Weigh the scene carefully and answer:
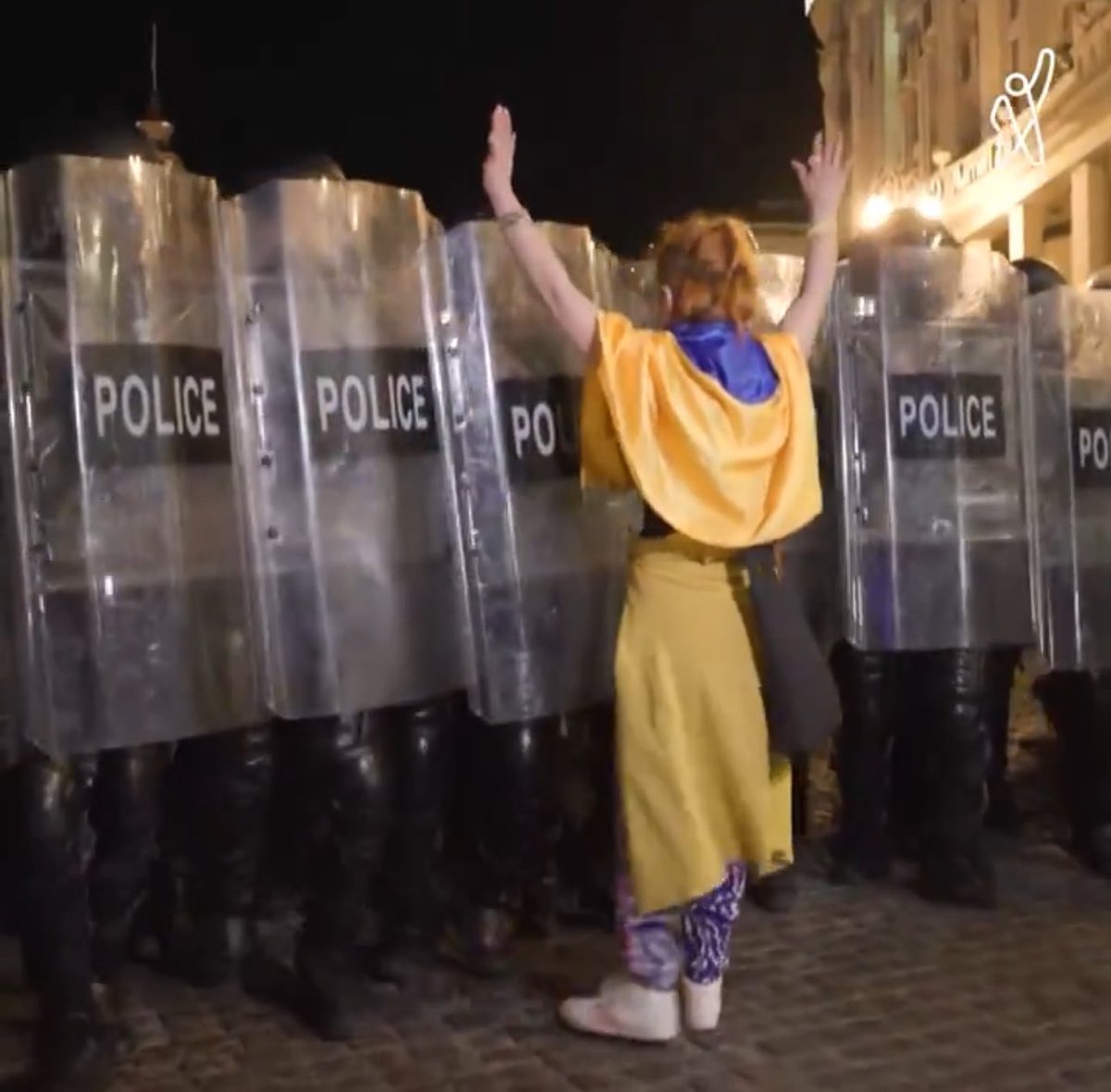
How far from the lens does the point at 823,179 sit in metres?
3.33

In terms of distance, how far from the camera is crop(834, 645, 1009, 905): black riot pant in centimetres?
401

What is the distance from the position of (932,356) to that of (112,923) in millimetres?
2220

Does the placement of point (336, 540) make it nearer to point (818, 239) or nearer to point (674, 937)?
point (674, 937)

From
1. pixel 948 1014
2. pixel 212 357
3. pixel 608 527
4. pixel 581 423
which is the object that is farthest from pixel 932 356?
pixel 212 357

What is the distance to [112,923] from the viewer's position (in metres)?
3.20

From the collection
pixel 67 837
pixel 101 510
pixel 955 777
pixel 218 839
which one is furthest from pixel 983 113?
pixel 67 837

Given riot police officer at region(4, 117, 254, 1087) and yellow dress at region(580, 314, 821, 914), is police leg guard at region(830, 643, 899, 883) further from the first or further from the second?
riot police officer at region(4, 117, 254, 1087)

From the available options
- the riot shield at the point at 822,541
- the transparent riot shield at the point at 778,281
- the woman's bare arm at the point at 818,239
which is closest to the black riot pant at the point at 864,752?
the riot shield at the point at 822,541

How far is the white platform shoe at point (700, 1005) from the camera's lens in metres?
3.17

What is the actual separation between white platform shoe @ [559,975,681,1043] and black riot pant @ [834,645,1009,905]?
1.13 metres

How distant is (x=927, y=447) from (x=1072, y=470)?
0.52 meters

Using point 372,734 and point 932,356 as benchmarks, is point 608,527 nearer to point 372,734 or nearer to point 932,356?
point 372,734

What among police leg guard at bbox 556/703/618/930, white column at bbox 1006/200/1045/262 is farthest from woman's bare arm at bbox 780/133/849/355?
white column at bbox 1006/200/1045/262

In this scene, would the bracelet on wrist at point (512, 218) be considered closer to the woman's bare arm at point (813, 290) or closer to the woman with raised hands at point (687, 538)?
the woman with raised hands at point (687, 538)
